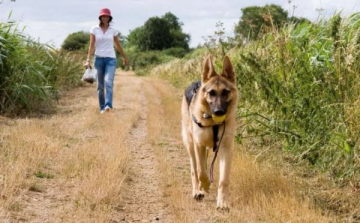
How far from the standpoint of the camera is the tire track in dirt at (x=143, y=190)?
4227 millimetres

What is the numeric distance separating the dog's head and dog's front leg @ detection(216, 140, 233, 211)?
38 centimetres

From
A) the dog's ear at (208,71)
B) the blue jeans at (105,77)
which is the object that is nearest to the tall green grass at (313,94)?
the dog's ear at (208,71)

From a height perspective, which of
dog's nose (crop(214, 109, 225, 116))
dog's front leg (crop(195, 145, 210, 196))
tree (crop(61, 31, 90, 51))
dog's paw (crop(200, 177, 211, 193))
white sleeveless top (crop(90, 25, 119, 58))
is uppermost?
tree (crop(61, 31, 90, 51))

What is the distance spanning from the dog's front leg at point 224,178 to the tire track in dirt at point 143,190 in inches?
19.1

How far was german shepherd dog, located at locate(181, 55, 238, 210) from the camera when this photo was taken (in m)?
4.49

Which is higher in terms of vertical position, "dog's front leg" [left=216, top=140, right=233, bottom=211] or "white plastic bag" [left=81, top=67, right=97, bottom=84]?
"white plastic bag" [left=81, top=67, right=97, bottom=84]

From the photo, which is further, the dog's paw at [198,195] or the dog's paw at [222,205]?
the dog's paw at [198,195]

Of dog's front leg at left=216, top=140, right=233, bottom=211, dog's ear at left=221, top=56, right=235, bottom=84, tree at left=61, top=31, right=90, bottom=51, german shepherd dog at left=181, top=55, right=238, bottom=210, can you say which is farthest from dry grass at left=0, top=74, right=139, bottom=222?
tree at left=61, top=31, right=90, bottom=51

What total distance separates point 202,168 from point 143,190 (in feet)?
2.29

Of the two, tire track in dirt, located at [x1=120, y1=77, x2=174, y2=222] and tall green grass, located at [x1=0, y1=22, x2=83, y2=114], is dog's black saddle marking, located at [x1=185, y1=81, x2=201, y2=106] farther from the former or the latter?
tall green grass, located at [x1=0, y1=22, x2=83, y2=114]

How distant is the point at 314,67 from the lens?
18.9 ft

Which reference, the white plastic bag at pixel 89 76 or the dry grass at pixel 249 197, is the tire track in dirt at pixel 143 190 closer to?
the dry grass at pixel 249 197

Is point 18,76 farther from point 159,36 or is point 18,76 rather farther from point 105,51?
point 159,36

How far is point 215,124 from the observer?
4.57 meters
